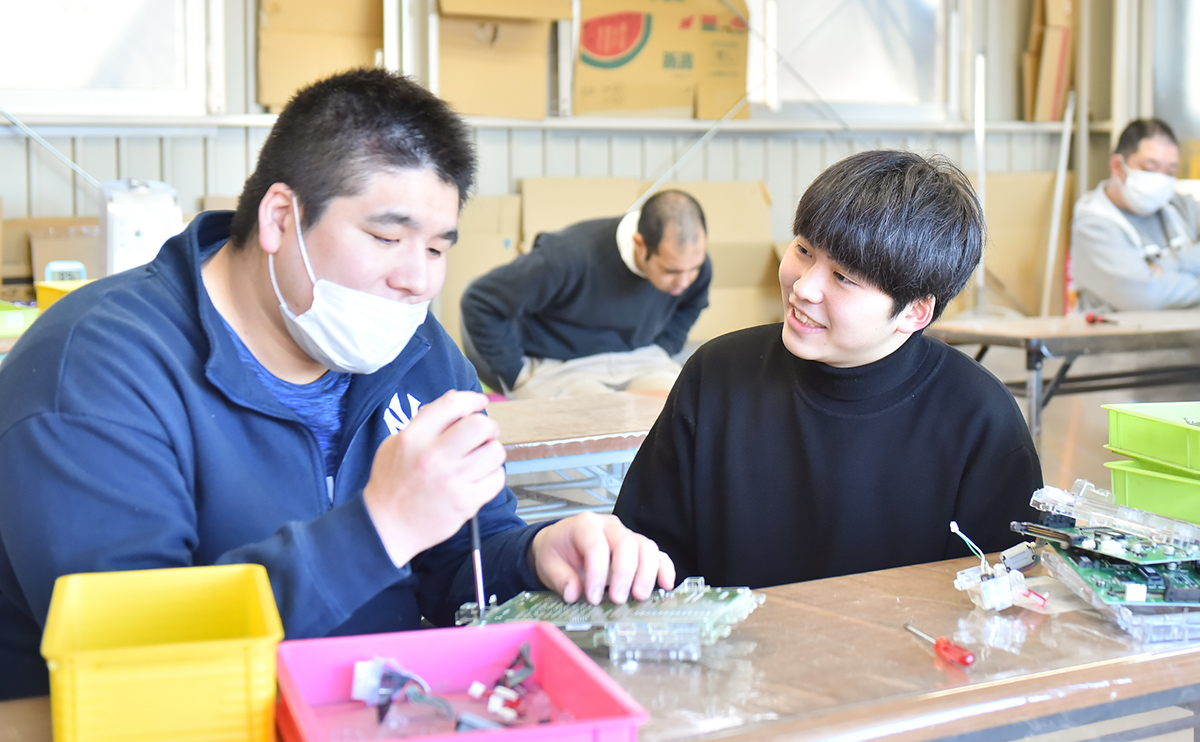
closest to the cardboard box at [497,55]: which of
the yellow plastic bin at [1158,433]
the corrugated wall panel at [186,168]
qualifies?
the corrugated wall panel at [186,168]

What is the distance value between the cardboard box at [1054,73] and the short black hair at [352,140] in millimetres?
5602

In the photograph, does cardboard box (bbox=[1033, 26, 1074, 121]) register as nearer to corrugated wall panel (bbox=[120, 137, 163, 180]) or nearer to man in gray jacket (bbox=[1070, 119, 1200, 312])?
man in gray jacket (bbox=[1070, 119, 1200, 312])

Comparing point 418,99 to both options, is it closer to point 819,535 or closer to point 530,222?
point 819,535

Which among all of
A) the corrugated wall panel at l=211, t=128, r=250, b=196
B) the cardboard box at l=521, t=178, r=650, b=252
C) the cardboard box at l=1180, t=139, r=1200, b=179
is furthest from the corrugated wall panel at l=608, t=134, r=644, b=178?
the cardboard box at l=1180, t=139, r=1200, b=179

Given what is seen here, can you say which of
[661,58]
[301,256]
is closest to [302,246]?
[301,256]

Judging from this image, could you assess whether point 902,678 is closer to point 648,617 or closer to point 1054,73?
point 648,617

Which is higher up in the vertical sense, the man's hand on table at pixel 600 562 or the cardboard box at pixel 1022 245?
the cardboard box at pixel 1022 245

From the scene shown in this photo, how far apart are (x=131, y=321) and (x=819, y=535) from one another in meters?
0.84

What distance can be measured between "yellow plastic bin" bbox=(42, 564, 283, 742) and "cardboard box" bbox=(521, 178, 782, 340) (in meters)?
4.36

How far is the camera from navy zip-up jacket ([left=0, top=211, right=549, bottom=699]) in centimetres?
83

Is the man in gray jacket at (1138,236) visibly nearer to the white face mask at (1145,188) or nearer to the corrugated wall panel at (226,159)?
the white face mask at (1145,188)

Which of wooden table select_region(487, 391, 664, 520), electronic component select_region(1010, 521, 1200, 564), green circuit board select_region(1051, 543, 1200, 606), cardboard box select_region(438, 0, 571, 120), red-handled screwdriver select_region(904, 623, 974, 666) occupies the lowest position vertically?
wooden table select_region(487, 391, 664, 520)

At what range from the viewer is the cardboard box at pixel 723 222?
504 cm

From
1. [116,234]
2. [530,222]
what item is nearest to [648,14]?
[530,222]
